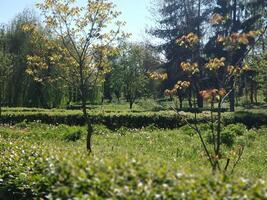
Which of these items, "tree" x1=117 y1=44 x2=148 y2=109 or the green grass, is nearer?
the green grass

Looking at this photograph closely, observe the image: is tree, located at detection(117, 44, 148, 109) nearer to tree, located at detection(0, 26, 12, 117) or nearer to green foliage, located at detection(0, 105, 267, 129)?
tree, located at detection(0, 26, 12, 117)

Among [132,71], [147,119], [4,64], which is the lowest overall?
[147,119]

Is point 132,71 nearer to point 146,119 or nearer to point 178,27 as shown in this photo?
point 178,27

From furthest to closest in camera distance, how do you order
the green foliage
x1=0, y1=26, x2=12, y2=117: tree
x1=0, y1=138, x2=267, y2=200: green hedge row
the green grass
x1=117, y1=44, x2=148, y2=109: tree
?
x1=117, y1=44, x2=148, y2=109: tree
x1=0, y1=26, x2=12, y2=117: tree
the green foliage
the green grass
x1=0, y1=138, x2=267, y2=200: green hedge row

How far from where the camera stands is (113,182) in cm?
402

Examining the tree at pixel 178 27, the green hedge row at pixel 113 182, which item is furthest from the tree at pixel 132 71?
the green hedge row at pixel 113 182

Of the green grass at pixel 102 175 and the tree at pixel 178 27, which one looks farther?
the tree at pixel 178 27

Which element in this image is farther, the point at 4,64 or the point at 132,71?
the point at 132,71

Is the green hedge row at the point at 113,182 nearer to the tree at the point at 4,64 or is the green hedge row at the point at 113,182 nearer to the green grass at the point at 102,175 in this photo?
the green grass at the point at 102,175

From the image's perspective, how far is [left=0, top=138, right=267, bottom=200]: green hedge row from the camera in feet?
11.9

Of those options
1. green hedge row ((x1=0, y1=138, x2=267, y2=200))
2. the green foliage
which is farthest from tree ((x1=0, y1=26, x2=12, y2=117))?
green hedge row ((x1=0, y1=138, x2=267, y2=200))

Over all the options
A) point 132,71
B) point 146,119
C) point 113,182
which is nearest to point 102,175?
point 113,182

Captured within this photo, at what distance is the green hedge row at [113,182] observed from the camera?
3.64 meters

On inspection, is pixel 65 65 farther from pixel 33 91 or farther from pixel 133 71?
pixel 133 71
